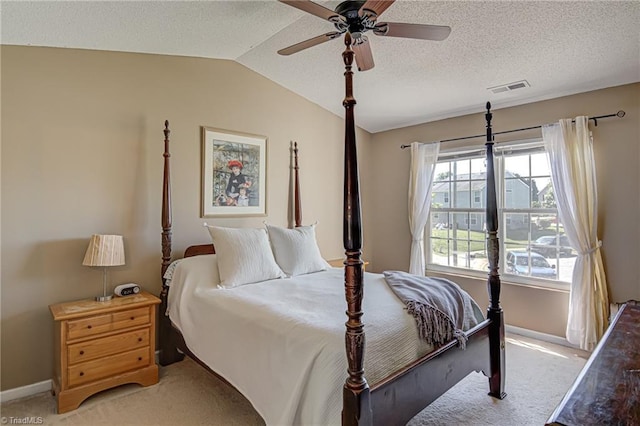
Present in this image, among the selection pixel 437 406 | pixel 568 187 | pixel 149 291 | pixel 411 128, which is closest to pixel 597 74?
pixel 568 187

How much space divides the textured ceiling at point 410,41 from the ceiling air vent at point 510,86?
7 cm

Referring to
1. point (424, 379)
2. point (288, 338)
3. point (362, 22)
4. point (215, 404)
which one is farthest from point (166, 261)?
point (362, 22)

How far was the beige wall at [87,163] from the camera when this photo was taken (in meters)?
2.44

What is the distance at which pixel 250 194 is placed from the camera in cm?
370

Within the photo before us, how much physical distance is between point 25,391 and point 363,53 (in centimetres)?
333

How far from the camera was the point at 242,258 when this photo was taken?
9.14 feet

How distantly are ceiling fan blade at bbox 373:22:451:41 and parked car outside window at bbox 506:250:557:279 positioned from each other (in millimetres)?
2654

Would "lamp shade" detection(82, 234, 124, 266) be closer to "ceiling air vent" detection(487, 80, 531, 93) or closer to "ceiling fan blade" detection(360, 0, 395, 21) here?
"ceiling fan blade" detection(360, 0, 395, 21)

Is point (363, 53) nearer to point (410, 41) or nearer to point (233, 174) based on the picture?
point (410, 41)

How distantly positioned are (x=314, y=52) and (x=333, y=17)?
1.31 meters

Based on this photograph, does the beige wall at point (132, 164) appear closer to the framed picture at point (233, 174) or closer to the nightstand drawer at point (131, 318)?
the framed picture at point (233, 174)

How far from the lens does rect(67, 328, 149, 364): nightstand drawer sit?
2297mm

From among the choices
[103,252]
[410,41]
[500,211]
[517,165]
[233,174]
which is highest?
[410,41]

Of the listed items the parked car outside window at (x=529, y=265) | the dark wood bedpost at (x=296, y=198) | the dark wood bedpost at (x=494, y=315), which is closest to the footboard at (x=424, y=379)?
the dark wood bedpost at (x=494, y=315)
